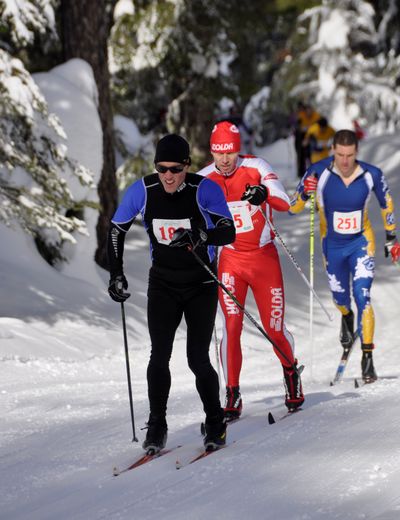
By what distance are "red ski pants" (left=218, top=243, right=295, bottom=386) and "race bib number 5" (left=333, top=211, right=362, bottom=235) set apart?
5.23 ft

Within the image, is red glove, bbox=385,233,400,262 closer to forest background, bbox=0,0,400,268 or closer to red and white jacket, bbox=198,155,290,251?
red and white jacket, bbox=198,155,290,251

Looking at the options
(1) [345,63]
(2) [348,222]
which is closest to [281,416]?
(2) [348,222]

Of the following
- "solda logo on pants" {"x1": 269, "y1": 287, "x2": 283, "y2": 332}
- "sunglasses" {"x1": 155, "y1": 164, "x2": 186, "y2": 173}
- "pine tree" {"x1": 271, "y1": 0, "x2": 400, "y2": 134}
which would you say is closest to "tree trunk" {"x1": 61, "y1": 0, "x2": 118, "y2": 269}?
"solda logo on pants" {"x1": 269, "y1": 287, "x2": 283, "y2": 332}

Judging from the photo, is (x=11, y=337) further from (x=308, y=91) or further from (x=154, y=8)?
(x=308, y=91)

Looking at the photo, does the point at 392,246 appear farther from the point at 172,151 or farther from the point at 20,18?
the point at 20,18

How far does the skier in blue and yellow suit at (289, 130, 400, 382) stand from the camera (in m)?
9.37

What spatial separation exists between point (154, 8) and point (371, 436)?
13698 mm

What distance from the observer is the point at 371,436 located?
258 inches

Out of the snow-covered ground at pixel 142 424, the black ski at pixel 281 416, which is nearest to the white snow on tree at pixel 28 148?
the snow-covered ground at pixel 142 424

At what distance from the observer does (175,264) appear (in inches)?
257

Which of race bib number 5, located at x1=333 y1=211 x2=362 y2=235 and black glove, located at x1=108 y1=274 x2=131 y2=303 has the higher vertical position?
race bib number 5, located at x1=333 y1=211 x2=362 y2=235

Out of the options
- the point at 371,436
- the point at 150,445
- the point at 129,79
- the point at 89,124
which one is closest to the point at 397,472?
the point at 371,436

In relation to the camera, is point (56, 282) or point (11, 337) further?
point (56, 282)

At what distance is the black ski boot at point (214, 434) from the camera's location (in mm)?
6688
